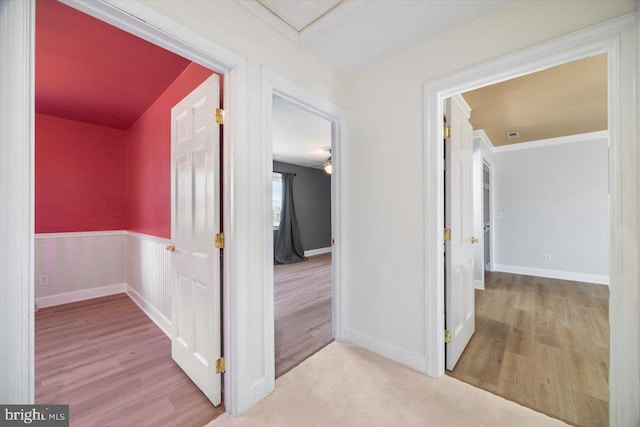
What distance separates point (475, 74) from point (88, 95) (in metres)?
3.75

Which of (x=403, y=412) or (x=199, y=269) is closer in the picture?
(x=403, y=412)

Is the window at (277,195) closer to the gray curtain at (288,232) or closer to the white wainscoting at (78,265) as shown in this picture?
the gray curtain at (288,232)

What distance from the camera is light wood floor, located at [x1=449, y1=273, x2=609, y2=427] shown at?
164 cm

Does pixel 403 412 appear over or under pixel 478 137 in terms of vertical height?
under

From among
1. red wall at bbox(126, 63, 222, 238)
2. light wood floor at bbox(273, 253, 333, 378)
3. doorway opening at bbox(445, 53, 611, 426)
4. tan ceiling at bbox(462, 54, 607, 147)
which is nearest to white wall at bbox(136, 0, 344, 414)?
light wood floor at bbox(273, 253, 333, 378)

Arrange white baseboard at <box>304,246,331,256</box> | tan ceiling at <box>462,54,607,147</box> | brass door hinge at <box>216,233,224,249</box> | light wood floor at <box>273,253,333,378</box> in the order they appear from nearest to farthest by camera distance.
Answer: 1. brass door hinge at <box>216,233,224,249</box>
2. light wood floor at <box>273,253,333,378</box>
3. tan ceiling at <box>462,54,607,147</box>
4. white baseboard at <box>304,246,331,256</box>

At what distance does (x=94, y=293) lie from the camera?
356cm

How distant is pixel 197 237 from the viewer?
175 centimetres

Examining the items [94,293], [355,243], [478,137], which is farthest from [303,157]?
[94,293]

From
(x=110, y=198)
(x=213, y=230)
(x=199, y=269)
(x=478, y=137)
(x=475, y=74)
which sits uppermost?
(x=478, y=137)

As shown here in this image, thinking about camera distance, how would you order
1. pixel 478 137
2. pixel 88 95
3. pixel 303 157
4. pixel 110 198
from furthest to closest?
pixel 303 157 → pixel 478 137 → pixel 110 198 → pixel 88 95

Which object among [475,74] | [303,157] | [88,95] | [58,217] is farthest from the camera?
[303,157]

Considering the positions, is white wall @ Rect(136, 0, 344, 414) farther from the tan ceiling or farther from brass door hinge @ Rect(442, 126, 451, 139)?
the tan ceiling

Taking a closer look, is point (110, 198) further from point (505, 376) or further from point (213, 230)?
point (505, 376)
